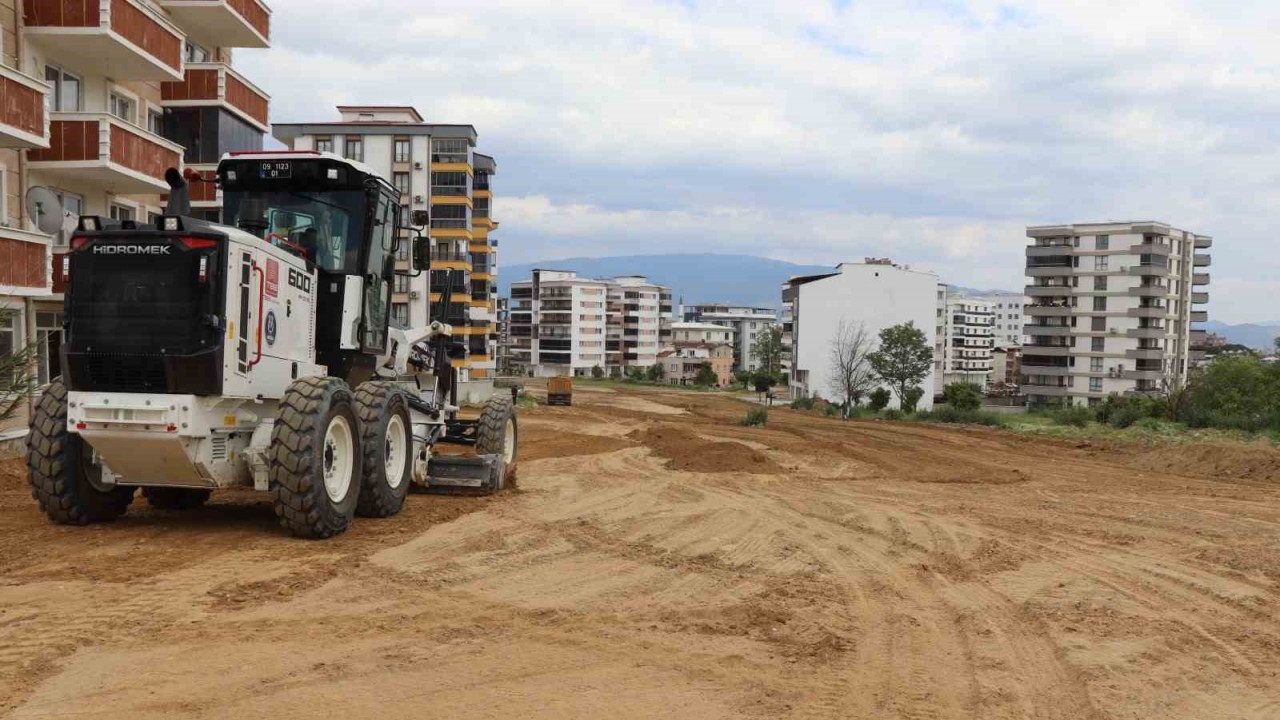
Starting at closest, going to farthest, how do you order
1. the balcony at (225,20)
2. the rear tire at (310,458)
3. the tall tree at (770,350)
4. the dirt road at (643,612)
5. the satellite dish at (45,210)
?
the dirt road at (643,612)
the rear tire at (310,458)
the satellite dish at (45,210)
the balcony at (225,20)
the tall tree at (770,350)

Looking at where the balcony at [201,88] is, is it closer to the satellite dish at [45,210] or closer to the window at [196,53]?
the window at [196,53]

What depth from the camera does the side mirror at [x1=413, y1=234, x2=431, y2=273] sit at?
12532 mm

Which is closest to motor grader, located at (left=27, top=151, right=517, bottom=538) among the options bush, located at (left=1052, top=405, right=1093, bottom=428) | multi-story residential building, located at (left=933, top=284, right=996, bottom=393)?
bush, located at (left=1052, top=405, right=1093, bottom=428)

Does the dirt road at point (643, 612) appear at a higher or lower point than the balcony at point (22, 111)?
lower

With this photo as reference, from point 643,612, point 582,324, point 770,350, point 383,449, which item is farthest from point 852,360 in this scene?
point 770,350

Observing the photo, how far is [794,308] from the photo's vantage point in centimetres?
10562

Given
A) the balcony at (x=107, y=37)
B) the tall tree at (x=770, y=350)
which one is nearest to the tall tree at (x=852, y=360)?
the tall tree at (x=770, y=350)

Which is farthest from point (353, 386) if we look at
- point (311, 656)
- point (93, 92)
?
point (93, 92)

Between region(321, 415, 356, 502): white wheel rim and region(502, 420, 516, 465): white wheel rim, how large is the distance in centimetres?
489

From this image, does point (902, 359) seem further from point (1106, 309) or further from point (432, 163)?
point (432, 163)

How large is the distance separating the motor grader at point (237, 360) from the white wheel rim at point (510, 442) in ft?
11.1

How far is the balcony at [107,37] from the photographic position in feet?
62.9

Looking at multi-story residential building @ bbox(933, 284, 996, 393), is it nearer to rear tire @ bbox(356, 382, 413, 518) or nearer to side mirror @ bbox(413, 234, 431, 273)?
side mirror @ bbox(413, 234, 431, 273)

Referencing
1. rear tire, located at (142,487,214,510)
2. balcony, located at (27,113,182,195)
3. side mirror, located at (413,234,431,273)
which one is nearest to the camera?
rear tire, located at (142,487,214,510)
